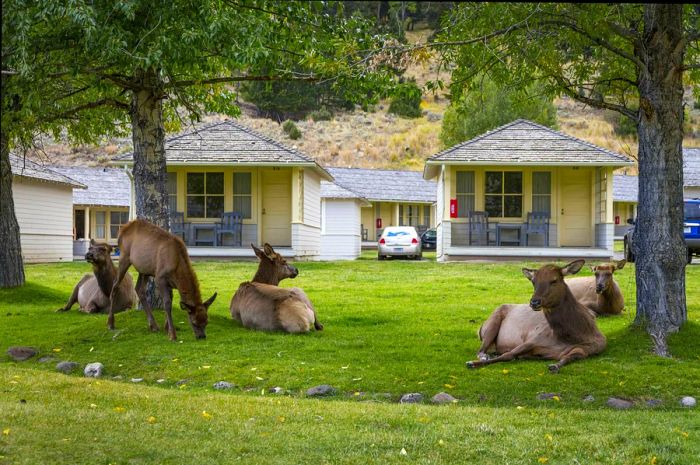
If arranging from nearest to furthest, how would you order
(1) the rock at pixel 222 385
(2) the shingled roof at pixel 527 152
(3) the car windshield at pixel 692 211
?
(1) the rock at pixel 222 385 < (3) the car windshield at pixel 692 211 < (2) the shingled roof at pixel 527 152

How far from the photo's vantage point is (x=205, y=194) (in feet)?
100

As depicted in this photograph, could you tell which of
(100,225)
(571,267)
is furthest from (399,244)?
(571,267)

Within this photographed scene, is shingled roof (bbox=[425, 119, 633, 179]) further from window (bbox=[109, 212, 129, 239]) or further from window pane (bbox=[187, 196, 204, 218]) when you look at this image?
window (bbox=[109, 212, 129, 239])

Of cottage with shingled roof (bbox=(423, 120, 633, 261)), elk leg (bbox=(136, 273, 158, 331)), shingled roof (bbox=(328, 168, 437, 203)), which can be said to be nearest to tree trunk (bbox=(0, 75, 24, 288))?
elk leg (bbox=(136, 273, 158, 331))

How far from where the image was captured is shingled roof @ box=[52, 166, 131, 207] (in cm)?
4241

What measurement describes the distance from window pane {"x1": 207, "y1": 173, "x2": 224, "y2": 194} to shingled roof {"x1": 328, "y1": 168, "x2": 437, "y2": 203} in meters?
21.6

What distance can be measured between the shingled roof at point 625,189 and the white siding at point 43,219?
110ft

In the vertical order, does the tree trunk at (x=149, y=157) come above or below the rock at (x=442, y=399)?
above

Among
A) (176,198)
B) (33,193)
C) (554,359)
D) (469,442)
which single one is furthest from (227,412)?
(33,193)

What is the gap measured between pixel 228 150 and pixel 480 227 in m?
9.43

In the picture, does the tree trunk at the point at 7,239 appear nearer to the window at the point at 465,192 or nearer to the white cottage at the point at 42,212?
the white cottage at the point at 42,212

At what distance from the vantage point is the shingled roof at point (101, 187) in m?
42.4

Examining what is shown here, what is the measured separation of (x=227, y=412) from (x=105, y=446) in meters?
1.51

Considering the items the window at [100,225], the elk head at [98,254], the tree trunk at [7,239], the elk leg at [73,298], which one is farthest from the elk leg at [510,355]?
the window at [100,225]
